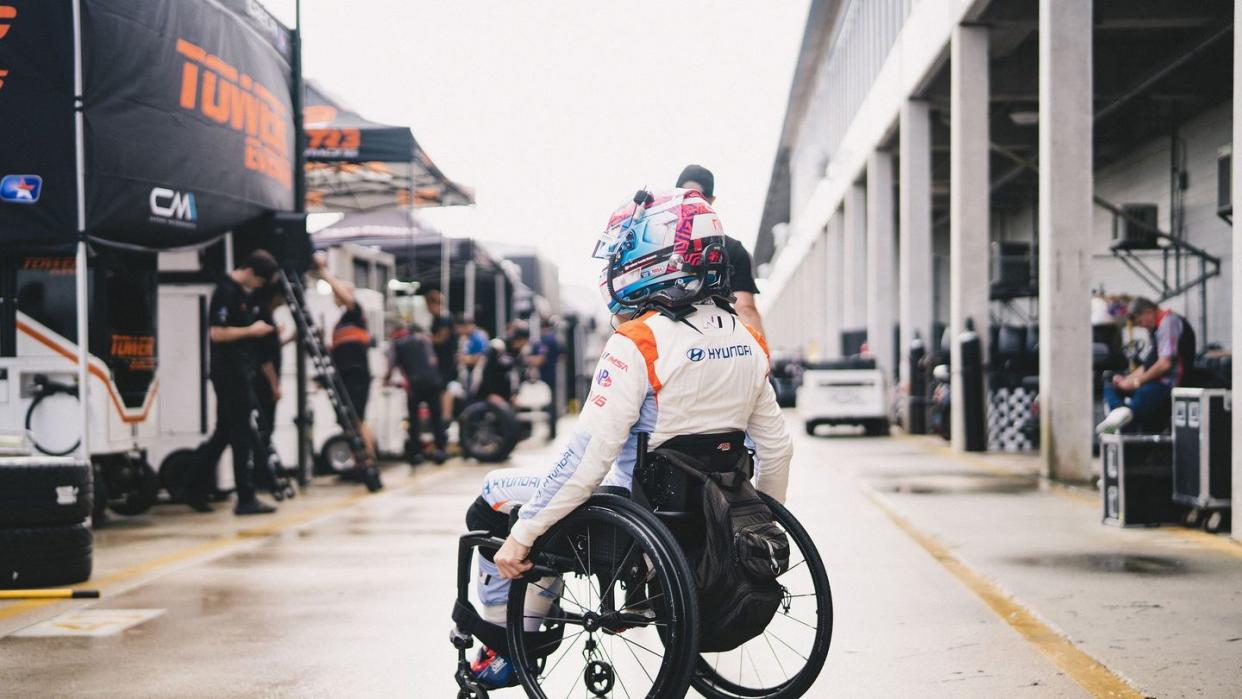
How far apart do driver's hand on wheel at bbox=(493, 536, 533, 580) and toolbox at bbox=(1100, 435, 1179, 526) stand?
6.11 meters

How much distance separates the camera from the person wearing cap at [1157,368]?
10.5m

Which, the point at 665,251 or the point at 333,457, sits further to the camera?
the point at 333,457

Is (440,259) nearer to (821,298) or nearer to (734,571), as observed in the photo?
(734,571)

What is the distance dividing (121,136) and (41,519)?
2.76m

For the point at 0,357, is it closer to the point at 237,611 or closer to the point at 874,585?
the point at 237,611

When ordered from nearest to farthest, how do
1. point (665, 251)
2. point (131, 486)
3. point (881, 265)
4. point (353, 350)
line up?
point (665, 251) → point (131, 486) → point (353, 350) → point (881, 265)

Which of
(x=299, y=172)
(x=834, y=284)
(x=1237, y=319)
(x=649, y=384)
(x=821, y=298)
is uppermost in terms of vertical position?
(x=834, y=284)

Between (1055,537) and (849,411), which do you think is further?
(849,411)

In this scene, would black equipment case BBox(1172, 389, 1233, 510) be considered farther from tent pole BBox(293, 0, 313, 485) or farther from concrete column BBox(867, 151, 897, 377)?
concrete column BBox(867, 151, 897, 377)

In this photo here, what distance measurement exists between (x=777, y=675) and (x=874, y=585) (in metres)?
2.07

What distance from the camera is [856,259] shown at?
31.4m

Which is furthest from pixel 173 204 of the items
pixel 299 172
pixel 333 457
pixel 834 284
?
pixel 834 284

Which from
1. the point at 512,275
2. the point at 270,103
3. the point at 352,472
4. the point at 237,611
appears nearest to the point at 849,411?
the point at 512,275

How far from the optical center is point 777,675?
15.8ft
